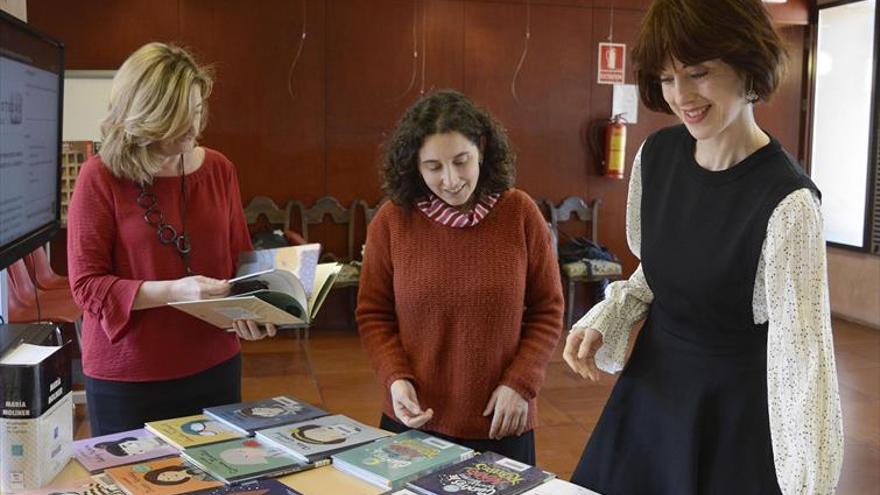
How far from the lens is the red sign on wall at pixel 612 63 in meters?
6.91

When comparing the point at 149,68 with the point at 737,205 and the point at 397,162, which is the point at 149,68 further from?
the point at 737,205

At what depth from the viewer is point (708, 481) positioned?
1526 millimetres

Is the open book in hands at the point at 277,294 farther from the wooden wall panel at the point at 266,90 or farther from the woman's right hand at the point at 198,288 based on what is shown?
the wooden wall panel at the point at 266,90

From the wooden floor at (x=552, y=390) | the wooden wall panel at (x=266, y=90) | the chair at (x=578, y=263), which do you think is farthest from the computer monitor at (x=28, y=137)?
the chair at (x=578, y=263)

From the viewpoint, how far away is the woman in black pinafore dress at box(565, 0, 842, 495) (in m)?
1.30

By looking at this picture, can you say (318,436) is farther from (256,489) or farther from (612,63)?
(612,63)

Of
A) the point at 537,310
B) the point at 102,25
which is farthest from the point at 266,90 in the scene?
the point at 537,310

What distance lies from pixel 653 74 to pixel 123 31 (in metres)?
5.30

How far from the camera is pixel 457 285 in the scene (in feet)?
6.64

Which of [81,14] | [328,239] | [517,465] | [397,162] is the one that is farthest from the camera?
[328,239]

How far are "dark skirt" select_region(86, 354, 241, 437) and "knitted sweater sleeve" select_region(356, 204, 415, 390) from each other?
1.37 feet

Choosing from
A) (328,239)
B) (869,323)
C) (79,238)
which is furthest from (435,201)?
(869,323)

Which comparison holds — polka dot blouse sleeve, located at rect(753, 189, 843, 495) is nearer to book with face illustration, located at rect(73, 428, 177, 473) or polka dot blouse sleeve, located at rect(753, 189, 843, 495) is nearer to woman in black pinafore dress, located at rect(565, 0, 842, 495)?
woman in black pinafore dress, located at rect(565, 0, 842, 495)

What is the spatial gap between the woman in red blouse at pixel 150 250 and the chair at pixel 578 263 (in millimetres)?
4373
